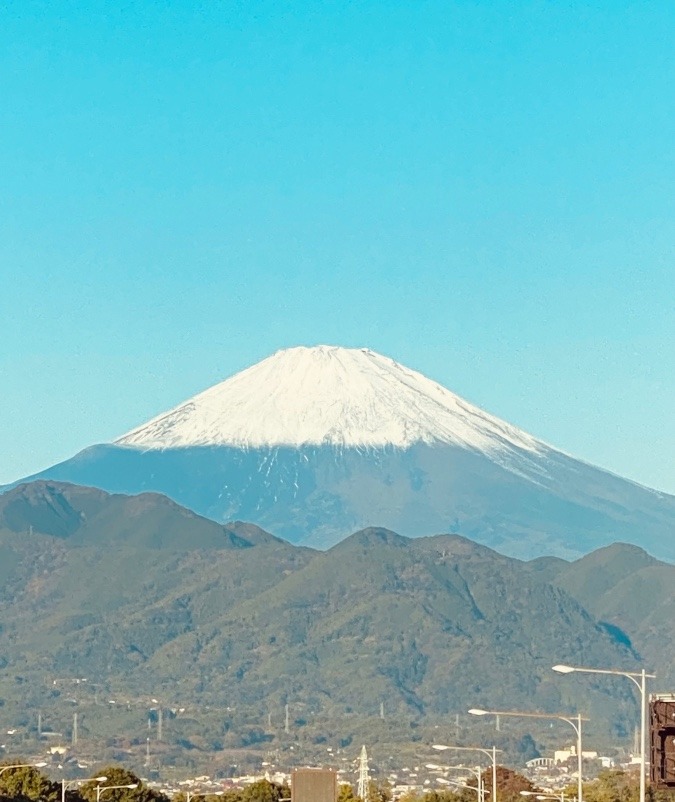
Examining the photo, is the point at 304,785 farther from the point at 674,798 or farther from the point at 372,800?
the point at 372,800

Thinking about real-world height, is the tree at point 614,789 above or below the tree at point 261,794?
above

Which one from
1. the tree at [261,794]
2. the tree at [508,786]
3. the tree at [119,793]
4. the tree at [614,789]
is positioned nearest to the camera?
the tree at [614,789]

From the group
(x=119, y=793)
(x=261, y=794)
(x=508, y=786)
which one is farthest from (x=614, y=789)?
(x=119, y=793)

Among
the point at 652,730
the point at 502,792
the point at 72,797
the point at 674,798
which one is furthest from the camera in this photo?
the point at 502,792

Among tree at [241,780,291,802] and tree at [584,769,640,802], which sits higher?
tree at [584,769,640,802]

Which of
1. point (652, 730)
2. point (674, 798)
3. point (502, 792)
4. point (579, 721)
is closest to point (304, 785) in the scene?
point (652, 730)

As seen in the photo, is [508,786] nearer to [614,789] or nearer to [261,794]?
[614,789]

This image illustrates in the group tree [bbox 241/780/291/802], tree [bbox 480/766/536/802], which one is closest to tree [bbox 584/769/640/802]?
tree [bbox 480/766/536/802]

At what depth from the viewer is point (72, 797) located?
6358 inches

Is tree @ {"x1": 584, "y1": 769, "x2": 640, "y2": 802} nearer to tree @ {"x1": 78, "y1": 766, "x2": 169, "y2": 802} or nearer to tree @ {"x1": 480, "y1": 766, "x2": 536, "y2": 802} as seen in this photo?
tree @ {"x1": 480, "y1": 766, "x2": 536, "y2": 802}

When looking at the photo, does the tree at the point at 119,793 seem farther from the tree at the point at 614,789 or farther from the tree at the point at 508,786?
the tree at the point at 614,789

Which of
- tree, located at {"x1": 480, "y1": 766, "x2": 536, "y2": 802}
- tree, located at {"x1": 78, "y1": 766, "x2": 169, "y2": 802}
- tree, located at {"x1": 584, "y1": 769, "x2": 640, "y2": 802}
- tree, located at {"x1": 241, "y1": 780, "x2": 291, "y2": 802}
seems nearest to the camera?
tree, located at {"x1": 584, "y1": 769, "x2": 640, "y2": 802}

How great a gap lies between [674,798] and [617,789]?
27803mm

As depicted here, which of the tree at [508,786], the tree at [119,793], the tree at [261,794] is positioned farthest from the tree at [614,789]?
the tree at [119,793]
